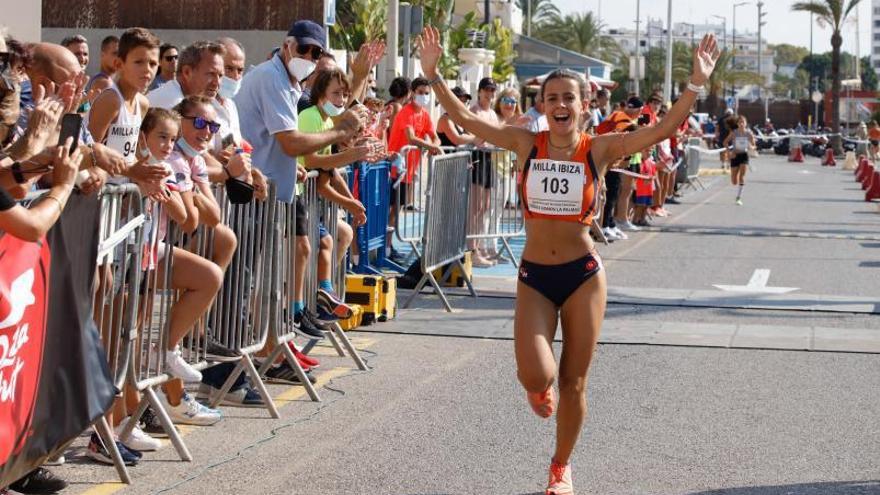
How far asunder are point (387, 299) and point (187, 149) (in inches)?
179

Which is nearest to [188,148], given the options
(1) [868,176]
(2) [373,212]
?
(2) [373,212]

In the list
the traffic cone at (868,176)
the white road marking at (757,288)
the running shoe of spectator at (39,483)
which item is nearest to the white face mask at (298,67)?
the running shoe of spectator at (39,483)

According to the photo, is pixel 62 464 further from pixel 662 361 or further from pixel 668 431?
pixel 662 361

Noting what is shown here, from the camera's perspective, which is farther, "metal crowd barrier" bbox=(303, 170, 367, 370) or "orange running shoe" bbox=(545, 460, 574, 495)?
"metal crowd barrier" bbox=(303, 170, 367, 370)

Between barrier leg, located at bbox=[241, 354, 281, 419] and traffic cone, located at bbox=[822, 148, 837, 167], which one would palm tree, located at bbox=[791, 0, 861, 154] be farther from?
barrier leg, located at bbox=[241, 354, 281, 419]

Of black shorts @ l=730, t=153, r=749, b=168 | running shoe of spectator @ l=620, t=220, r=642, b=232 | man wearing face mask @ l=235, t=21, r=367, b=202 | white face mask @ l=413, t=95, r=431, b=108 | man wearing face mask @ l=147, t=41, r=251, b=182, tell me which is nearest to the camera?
man wearing face mask @ l=147, t=41, r=251, b=182

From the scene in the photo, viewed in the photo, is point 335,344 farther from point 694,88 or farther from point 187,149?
point 694,88

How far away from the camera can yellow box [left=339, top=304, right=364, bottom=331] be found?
12.0 meters

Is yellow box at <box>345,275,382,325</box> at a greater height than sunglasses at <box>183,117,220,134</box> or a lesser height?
lesser

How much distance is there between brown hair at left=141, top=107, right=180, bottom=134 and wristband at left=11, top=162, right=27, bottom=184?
2.06 meters

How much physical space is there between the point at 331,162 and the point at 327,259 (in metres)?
0.69

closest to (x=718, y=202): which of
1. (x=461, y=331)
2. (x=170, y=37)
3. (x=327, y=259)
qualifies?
(x=170, y=37)

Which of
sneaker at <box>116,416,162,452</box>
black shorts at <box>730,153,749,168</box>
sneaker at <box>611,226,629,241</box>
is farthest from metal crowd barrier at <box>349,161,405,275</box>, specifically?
black shorts at <box>730,153,749,168</box>

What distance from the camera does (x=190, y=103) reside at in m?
8.25
